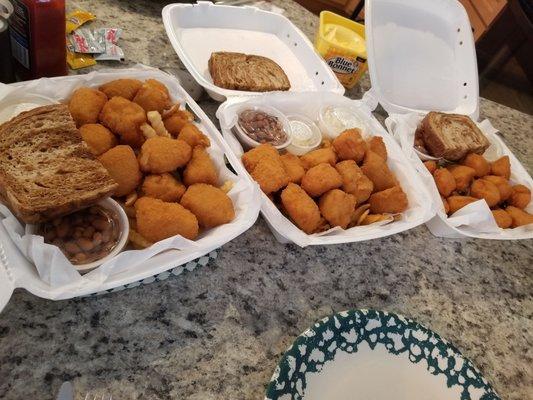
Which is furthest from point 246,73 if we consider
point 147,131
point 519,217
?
point 519,217

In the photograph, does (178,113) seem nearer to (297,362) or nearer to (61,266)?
(61,266)

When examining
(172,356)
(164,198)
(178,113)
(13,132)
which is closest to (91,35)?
(178,113)

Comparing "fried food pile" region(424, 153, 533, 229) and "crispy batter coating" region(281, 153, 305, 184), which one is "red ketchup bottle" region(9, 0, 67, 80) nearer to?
"crispy batter coating" region(281, 153, 305, 184)

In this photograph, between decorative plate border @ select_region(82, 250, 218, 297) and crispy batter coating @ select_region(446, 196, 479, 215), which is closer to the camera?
decorative plate border @ select_region(82, 250, 218, 297)

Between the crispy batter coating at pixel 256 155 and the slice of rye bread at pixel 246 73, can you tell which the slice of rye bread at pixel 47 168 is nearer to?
the crispy batter coating at pixel 256 155

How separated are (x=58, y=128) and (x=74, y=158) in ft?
0.25

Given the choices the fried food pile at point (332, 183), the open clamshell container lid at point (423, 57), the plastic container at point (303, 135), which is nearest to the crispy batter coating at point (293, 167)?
the fried food pile at point (332, 183)

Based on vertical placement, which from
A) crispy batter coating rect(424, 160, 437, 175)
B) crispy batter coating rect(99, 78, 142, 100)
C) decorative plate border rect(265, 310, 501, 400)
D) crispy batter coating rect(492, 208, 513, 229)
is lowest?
decorative plate border rect(265, 310, 501, 400)

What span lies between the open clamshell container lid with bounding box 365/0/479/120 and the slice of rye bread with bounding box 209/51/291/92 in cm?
38

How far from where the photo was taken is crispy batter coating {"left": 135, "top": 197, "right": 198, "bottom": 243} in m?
0.88

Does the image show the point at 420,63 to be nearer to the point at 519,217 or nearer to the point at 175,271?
the point at 519,217

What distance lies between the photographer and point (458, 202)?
1324 millimetres

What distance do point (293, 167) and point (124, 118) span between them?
46 cm

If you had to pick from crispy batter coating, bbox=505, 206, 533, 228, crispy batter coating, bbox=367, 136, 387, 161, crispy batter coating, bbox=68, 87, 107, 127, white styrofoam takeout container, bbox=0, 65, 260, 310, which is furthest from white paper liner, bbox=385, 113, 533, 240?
crispy batter coating, bbox=68, 87, 107, 127
